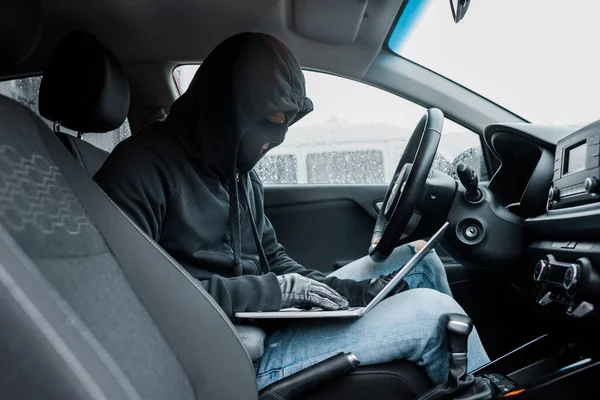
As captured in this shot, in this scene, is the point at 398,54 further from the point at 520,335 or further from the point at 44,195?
the point at 44,195

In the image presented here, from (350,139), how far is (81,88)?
100cm

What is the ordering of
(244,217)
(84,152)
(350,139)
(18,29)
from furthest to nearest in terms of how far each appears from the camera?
1. (350,139)
2. (84,152)
3. (244,217)
4. (18,29)

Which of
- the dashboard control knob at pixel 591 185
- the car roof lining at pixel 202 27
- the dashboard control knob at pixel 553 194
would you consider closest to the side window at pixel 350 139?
the car roof lining at pixel 202 27

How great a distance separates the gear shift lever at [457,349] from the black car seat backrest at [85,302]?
1.17 ft

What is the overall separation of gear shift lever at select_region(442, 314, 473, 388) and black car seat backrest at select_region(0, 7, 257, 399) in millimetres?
358

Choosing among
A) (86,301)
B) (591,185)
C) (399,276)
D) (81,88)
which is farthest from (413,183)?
(81,88)

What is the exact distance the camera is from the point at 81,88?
152cm

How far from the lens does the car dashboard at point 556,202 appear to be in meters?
1.01

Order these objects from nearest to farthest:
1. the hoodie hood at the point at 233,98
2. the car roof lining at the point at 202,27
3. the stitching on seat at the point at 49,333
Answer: the stitching on seat at the point at 49,333, the hoodie hood at the point at 233,98, the car roof lining at the point at 202,27

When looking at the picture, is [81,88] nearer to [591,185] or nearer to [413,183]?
[413,183]

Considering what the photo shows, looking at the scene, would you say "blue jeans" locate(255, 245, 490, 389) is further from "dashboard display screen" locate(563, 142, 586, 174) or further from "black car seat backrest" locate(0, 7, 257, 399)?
"dashboard display screen" locate(563, 142, 586, 174)

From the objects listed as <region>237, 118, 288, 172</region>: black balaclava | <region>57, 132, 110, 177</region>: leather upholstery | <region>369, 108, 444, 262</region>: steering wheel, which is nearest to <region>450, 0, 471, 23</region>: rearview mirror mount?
<region>369, 108, 444, 262</region>: steering wheel

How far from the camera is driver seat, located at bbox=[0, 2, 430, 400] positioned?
61 centimetres

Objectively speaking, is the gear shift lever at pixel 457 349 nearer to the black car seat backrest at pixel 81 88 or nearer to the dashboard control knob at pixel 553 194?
the dashboard control knob at pixel 553 194
